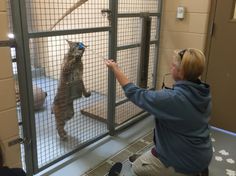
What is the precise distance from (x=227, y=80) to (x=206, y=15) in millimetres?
710

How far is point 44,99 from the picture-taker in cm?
256

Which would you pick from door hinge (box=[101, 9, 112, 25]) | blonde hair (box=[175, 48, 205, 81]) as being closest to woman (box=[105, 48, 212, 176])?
blonde hair (box=[175, 48, 205, 81])

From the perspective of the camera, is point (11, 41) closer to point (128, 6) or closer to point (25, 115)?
point (25, 115)

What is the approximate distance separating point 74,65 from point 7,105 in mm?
677

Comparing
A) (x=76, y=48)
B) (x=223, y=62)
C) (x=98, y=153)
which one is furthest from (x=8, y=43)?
(x=223, y=62)

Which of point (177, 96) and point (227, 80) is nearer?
point (177, 96)

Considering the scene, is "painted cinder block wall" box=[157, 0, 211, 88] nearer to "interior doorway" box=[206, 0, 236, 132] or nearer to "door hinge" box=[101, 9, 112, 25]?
→ "interior doorway" box=[206, 0, 236, 132]

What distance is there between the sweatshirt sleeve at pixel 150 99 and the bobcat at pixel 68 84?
2.40ft

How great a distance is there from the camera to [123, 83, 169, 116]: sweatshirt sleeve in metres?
1.37

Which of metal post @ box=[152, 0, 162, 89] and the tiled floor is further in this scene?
metal post @ box=[152, 0, 162, 89]

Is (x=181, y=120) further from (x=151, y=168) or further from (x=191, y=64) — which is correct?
(x=151, y=168)

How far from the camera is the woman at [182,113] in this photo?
1372 millimetres

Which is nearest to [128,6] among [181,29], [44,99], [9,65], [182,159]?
[181,29]

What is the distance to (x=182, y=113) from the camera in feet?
4.46
